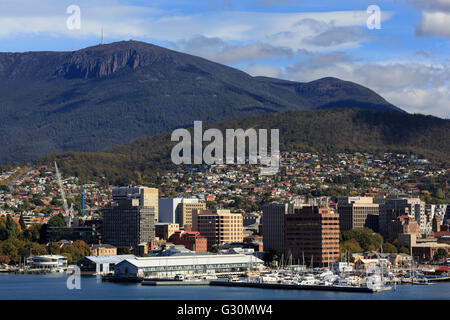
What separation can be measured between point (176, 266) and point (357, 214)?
151 ft

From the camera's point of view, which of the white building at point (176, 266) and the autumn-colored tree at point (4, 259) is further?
the autumn-colored tree at point (4, 259)

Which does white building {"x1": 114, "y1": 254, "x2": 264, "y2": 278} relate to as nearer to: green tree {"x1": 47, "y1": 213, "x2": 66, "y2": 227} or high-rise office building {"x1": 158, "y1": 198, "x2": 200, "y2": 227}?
green tree {"x1": 47, "y1": 213, "x2": 66, "y2": 227}

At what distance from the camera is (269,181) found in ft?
631

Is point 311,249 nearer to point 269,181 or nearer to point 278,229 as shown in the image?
point 278,229

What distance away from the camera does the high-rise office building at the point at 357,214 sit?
138000 mm

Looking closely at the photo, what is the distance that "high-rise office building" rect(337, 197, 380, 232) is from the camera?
138000 mm

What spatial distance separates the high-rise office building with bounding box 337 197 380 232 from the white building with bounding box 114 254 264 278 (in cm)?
3636

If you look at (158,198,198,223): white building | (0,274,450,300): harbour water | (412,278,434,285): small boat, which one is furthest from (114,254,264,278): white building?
(158,198,198,223): white building

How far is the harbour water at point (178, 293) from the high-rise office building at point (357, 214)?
46013 millimetres
